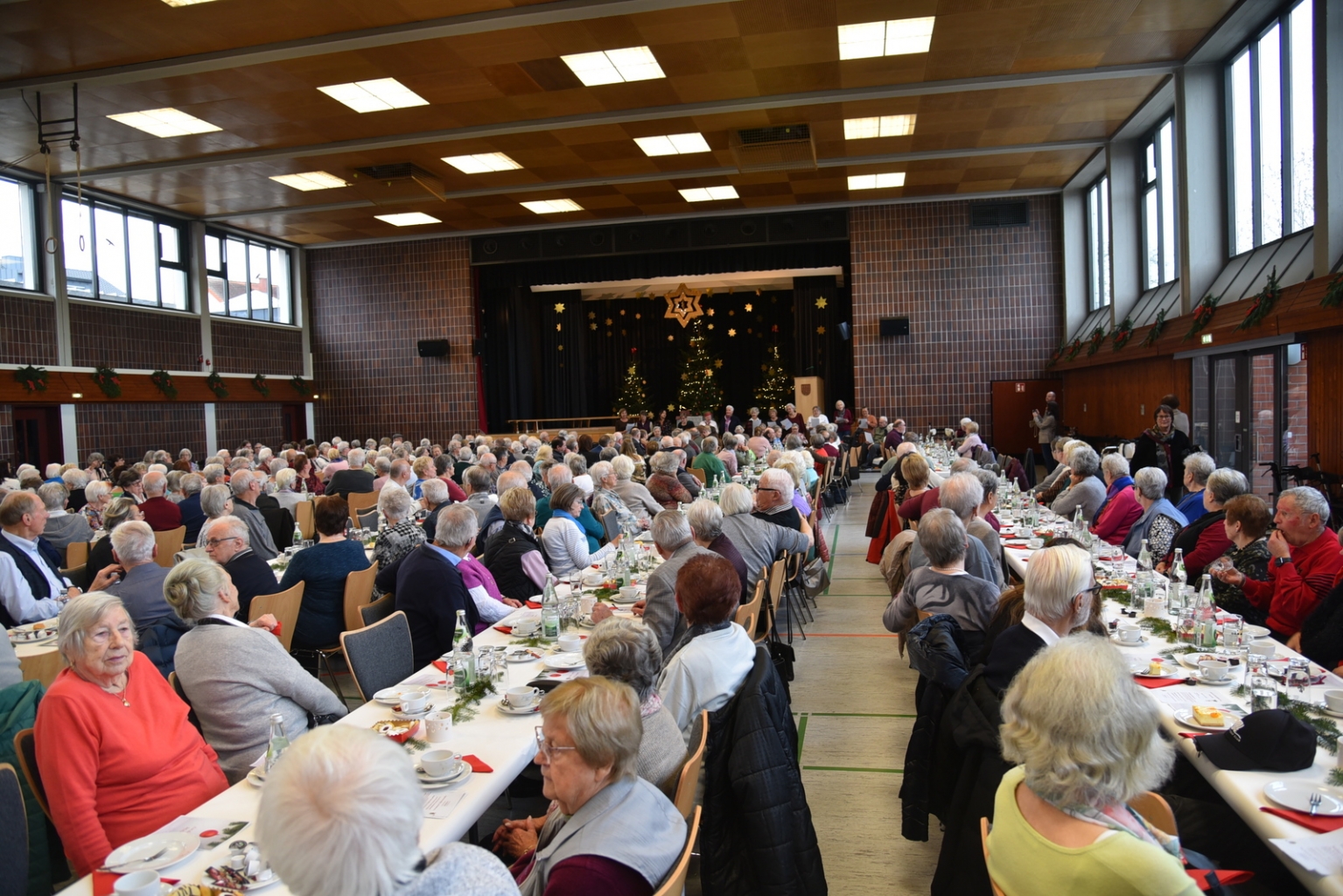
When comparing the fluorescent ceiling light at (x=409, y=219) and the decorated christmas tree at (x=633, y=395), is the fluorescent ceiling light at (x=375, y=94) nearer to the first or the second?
the fluorescent ceiling light at (x=409, y=219)

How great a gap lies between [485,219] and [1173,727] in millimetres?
18416

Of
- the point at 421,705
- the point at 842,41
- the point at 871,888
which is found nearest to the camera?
the point at 421,705

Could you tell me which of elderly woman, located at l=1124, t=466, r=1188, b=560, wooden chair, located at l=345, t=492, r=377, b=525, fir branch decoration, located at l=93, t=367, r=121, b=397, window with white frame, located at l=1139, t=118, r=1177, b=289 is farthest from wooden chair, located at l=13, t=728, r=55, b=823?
fir branch decoration, located at l=93, t=367, r=121, b=397

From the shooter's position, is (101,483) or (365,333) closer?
(101,483)

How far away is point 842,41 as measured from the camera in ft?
34.0

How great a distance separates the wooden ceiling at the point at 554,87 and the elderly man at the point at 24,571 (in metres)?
5.66

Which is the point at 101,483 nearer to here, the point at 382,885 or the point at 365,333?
the point at 382,885

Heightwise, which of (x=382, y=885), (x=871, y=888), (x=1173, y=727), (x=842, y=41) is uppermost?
(x=842, y=41)

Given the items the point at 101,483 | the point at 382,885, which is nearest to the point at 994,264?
the point at 101,483

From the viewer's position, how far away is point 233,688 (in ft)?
10.3

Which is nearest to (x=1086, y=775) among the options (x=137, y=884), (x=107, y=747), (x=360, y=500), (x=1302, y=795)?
(x=1302, y=795)

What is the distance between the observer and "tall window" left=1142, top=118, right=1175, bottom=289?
1390 centimetres

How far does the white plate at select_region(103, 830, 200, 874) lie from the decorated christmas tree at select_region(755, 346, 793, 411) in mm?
21772

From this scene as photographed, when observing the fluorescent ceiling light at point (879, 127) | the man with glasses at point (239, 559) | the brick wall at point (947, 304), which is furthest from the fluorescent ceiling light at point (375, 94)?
the brick wall at point (947, 304)
